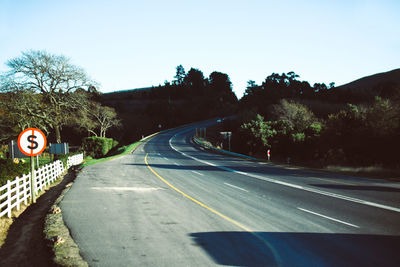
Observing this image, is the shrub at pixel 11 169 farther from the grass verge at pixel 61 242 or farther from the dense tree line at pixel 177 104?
the dense tree line at pixel 177 104

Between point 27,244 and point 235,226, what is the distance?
5281 mm

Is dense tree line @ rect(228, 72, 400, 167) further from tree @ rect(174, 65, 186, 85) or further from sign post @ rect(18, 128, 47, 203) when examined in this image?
tree @ rect(174, 65, 186, 85)

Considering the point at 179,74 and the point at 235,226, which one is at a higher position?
the point at 179,74

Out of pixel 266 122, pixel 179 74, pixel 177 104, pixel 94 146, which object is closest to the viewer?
pixel 94 146

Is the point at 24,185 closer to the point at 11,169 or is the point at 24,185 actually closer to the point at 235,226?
the point at 11,169

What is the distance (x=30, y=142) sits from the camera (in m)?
10.5

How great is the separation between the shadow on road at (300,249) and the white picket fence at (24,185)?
6223mm

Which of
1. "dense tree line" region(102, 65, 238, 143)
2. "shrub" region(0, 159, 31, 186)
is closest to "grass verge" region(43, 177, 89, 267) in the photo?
"shrub" region(0, 159, 31, 186)

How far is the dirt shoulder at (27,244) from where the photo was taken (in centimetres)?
609

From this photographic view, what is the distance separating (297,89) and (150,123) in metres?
51.3

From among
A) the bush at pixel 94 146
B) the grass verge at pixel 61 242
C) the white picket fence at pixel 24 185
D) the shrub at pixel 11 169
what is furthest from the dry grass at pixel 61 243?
the bush at pixel 94 146

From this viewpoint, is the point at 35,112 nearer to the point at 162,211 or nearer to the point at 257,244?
the point at 162,211

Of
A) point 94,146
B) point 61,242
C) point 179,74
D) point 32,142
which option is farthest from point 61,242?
point 179,74

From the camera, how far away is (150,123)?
102062mm
